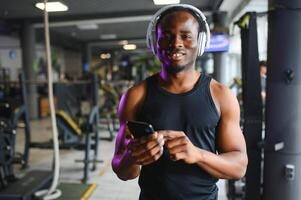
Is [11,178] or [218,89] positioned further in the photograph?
[11,178]

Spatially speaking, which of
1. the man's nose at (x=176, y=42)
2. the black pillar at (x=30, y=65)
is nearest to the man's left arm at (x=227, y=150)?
the man's nose at (x=176, y=42)

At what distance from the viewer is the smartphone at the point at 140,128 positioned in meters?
0.86

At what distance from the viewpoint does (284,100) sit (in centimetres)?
240

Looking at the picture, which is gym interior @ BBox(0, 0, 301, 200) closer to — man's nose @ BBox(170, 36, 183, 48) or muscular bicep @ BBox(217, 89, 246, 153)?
man's nose @ BBox(170, 36, 183, 48)

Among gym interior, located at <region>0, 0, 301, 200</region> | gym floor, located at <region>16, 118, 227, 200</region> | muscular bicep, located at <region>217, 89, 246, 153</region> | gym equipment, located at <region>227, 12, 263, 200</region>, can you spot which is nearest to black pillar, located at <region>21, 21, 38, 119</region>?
gym floor, located at <region>16, 118, 227, 200</region>

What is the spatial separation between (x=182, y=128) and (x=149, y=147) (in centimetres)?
21

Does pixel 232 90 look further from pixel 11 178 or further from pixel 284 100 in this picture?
pixel 11 178

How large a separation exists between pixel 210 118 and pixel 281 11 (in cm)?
176

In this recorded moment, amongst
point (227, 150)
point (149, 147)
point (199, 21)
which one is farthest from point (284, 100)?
point (149, 147)

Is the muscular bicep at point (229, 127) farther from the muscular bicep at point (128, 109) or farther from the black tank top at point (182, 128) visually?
the muscular bicep at point (128, 109)

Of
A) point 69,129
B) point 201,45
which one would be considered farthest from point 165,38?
point 69,129

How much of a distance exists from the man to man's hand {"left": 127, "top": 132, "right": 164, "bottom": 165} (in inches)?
3.7

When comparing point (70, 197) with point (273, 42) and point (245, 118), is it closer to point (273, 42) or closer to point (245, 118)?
point (245, 118)

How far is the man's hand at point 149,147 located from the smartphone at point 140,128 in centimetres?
1
